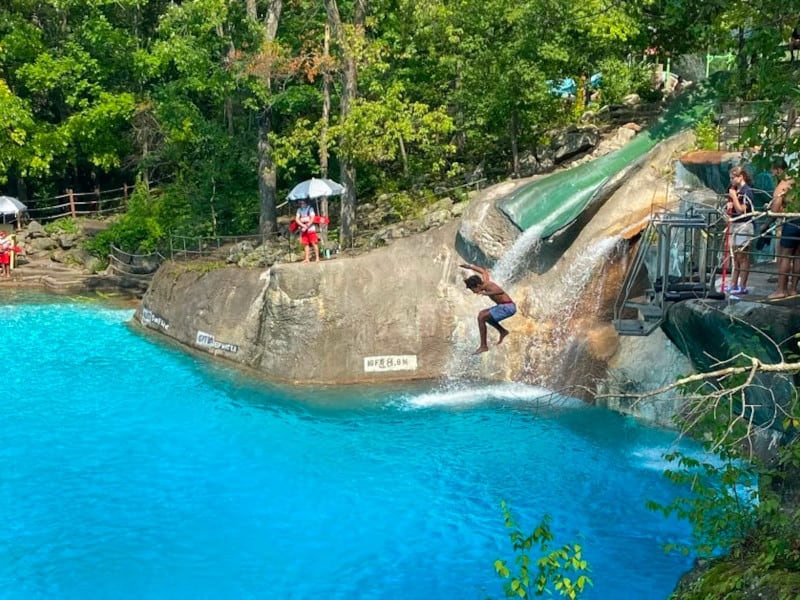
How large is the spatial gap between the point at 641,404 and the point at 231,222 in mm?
16345

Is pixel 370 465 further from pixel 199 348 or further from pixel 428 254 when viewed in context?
pixel 199 348

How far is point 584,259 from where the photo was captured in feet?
56.1

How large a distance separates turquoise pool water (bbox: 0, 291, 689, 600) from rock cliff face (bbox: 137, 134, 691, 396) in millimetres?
673

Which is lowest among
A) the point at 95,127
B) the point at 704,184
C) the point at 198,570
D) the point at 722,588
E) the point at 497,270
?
the point at 198,570

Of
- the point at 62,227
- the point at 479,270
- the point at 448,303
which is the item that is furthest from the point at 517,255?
the point at 62,227

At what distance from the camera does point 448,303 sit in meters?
18.4

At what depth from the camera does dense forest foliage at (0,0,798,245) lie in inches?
840

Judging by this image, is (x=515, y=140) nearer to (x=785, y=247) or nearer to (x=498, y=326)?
(x=498, y=326)

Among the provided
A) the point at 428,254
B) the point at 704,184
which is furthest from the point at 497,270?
the point at 704,184

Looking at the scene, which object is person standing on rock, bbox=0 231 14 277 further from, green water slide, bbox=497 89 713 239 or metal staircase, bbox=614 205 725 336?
metal staircase, bbox=614 205 725 336

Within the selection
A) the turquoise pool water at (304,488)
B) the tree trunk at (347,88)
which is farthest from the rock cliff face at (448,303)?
the tree trunk at (347,88)

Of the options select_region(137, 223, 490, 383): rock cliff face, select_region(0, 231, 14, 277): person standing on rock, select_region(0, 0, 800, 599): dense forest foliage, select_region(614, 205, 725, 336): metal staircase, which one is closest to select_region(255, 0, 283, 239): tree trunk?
select_region(0, 0, 800, 599): dense forest foliage

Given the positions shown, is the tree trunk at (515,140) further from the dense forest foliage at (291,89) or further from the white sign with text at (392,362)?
the white sign with text at (392,362)

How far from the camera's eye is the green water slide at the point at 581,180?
1795cm
